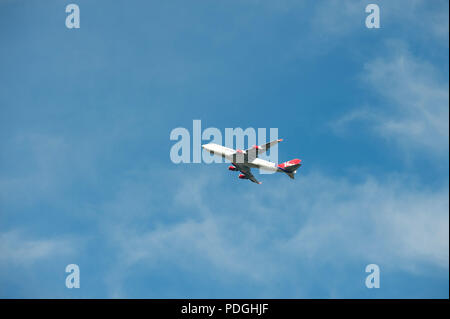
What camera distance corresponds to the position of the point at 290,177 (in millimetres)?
126688

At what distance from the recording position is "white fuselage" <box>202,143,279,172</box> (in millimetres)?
123625

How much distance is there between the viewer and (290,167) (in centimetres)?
12562

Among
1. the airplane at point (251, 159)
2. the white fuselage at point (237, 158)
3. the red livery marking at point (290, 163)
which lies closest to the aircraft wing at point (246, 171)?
the airplane at point (251, 159)

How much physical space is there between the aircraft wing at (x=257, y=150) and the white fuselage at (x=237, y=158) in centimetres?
122

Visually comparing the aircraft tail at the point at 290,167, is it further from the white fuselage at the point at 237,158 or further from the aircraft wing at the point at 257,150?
the aircraft wing at the point at 257,150

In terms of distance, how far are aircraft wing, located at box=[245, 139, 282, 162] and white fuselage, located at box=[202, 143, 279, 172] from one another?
122 cm

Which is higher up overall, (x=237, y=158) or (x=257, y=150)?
(x=257, y=150)

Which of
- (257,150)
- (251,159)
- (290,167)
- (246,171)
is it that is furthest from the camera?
(246,171)

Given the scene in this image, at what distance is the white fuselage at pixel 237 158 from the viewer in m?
124

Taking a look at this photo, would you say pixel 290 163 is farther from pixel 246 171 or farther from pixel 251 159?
pixel 246 171

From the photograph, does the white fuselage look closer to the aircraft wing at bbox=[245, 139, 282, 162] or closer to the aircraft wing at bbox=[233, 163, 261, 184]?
the aircraft wing at bbox=[245, 139, 282, 162]

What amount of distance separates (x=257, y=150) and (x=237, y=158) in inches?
256

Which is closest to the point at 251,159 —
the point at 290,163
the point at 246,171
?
the point at 246,171

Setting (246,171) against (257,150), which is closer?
(257,150)
